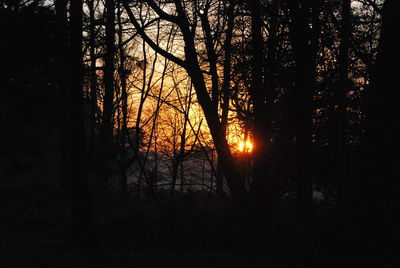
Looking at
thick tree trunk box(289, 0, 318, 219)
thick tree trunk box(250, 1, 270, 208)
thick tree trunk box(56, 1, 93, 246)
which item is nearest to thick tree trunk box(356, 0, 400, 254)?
thick tree trunk box(289, 0, 318, 219)

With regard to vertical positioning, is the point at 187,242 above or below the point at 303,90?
below

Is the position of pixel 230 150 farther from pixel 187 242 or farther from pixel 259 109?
pixel 187 242

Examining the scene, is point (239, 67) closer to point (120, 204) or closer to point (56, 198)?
point (120, 204)

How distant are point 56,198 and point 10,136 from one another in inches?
126

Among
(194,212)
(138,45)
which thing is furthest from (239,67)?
(138,45)

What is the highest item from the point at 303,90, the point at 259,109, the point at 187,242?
the point at 303,90

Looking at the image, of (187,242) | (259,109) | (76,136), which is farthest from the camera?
(259,109)

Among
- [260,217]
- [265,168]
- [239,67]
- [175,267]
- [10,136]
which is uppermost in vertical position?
[239,67]

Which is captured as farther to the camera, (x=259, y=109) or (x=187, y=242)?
(x=259, y=109)

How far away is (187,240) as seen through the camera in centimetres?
1180

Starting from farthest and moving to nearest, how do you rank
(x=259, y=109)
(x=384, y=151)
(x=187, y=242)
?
(x=259, y=109) < (x=187, y=242) < (x=384, y=151)

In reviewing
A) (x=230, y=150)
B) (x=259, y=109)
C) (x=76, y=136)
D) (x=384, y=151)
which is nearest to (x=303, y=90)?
(x=259, y=109)

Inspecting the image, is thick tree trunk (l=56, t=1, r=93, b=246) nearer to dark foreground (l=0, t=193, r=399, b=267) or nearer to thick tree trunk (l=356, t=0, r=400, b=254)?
dark foreground (l=0, t=193, r=399, b=267)

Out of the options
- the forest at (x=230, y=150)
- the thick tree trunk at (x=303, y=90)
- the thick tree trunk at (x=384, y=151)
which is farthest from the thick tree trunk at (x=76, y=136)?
the thick tree trunk at (x=384, y=151)
